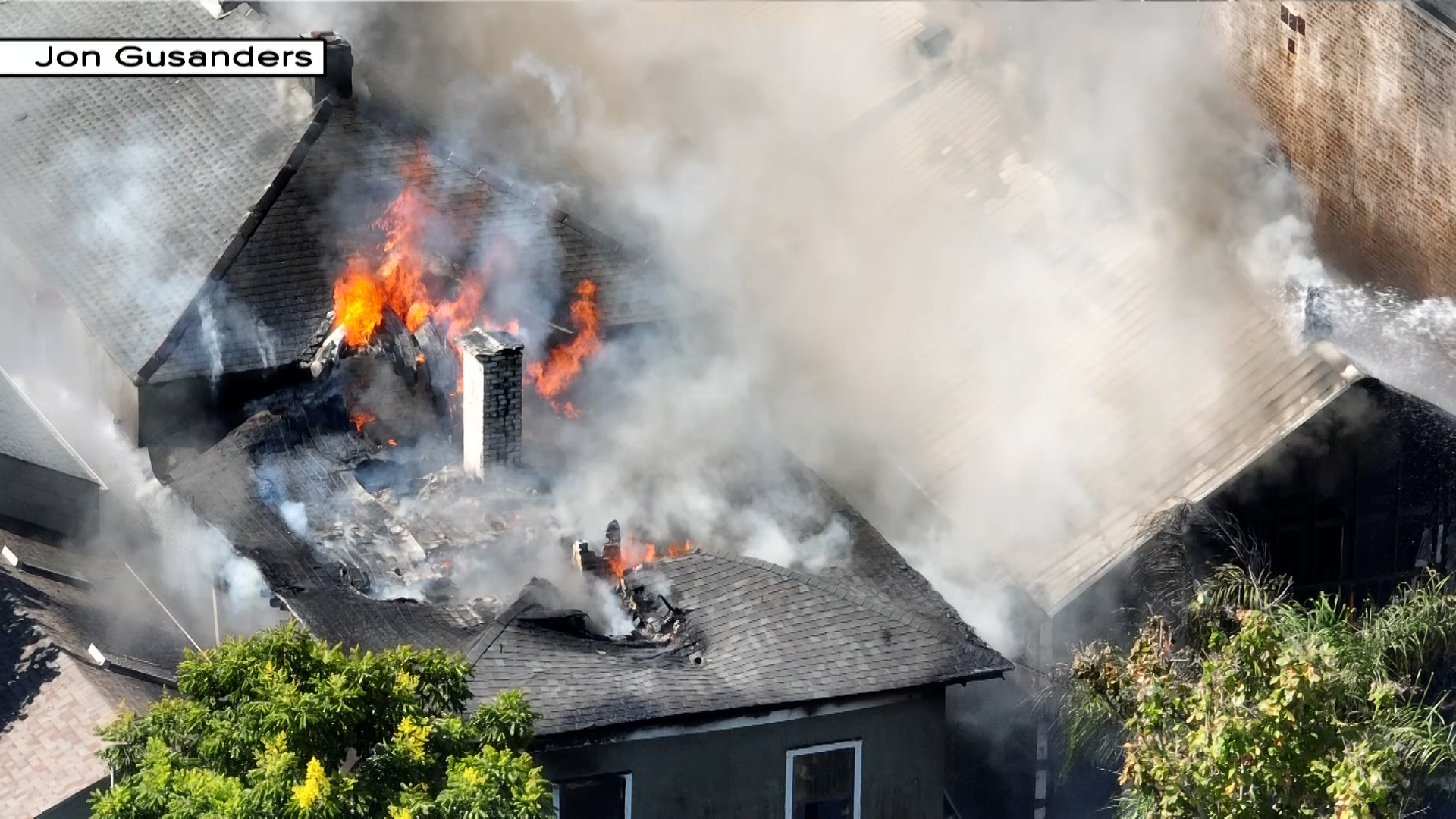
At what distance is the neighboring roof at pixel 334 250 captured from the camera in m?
26.2

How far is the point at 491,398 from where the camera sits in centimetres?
2362

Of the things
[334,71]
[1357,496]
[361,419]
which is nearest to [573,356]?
[361,419]

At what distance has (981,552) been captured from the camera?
25.1 m

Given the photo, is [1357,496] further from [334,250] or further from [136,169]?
[136,169]

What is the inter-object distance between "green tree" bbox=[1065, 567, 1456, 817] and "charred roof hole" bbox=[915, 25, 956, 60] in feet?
43.4

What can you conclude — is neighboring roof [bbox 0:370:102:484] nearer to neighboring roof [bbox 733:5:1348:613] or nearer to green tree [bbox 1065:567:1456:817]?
neighboring roof [bbox 733:5:1348:613]

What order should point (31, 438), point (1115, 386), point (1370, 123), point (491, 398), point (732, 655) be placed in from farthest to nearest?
point (1370, 123)
point (31, 438)
point (1115, 386)
point (491, 398)
point (732, 655)

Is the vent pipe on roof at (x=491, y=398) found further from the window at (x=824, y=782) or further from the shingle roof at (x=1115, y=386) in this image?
the shingle roof at (x=1115, y=386)

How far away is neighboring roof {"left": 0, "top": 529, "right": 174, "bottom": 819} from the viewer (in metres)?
22.2

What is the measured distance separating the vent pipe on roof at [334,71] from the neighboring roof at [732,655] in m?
8.95

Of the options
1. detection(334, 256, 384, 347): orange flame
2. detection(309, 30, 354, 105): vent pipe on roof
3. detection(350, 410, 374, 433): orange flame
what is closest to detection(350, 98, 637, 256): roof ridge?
detection(309, 30, 354, 105): vent pipe on roof

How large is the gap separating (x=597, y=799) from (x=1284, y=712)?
18.4ft

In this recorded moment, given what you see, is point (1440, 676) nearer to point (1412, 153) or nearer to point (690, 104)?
point (1412, 153)

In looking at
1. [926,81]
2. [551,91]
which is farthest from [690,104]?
[926,81]
